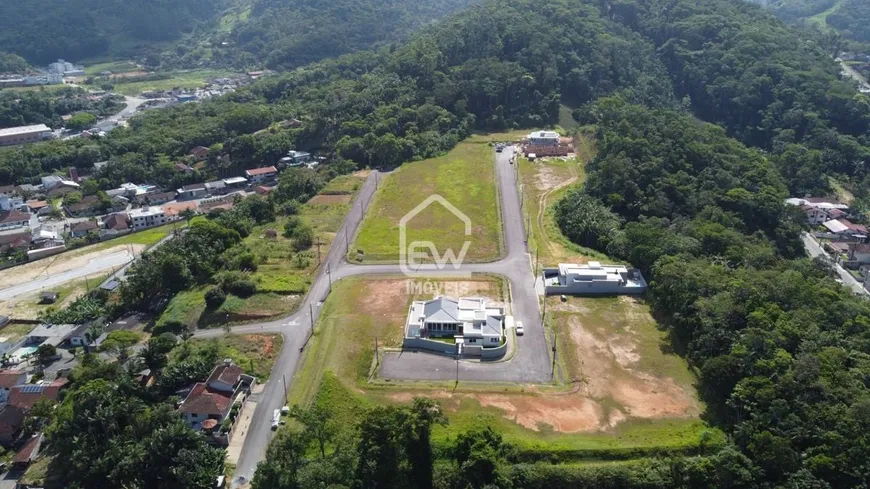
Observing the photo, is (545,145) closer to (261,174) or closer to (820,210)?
(820,210)

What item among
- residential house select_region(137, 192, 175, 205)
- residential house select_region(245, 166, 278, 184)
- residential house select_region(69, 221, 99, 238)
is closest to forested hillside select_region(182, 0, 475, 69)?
residential house select_region(245, 166, 278, 184)

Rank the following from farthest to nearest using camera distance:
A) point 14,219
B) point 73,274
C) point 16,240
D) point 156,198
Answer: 1. point 156,198
2. point 14,219
3. point 16,240
4. point 73,274

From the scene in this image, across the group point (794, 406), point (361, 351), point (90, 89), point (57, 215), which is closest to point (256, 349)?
point (361, 351)

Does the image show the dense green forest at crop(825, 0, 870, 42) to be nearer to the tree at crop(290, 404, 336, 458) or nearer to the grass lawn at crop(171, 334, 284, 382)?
the grass lawn at crop(171, 334, 284, 382)

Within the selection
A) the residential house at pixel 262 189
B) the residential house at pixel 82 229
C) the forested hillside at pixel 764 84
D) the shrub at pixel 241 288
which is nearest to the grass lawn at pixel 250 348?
the shrub at pixel 241 288

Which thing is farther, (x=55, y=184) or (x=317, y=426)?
(x=55, y=184)

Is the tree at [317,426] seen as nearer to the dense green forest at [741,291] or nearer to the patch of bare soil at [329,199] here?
the dense green forest at [741,291]

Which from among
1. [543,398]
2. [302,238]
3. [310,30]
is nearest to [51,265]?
[302,238]
